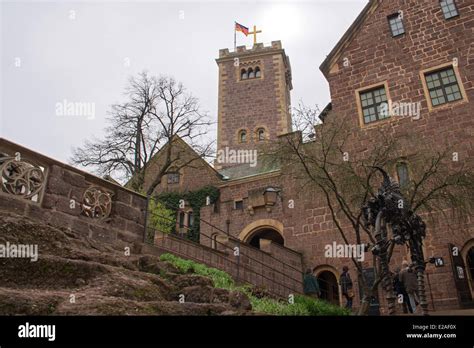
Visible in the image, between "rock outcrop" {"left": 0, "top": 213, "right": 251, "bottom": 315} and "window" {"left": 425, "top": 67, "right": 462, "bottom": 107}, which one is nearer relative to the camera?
"rock outcrop" {"left": 0, "top": 213, "right": 251, "bottom": 315}

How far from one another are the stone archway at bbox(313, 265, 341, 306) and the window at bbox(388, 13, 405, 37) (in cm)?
1138

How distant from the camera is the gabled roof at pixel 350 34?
2138 cm

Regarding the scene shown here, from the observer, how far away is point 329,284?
1859 centimetres

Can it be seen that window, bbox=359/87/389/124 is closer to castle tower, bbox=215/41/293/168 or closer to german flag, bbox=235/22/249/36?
castle tower, bbox=215/41/293/168

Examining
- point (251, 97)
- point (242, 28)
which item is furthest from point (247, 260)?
point (242, 28)

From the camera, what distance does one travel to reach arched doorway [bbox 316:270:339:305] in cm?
1867

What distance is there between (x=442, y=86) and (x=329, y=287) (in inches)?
393

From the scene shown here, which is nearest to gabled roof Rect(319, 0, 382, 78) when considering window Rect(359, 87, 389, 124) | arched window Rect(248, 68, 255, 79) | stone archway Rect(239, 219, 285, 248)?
window Rect(359, 87, 389, 124)

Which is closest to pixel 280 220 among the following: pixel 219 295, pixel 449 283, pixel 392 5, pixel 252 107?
pixel 449 283

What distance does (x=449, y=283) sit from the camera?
51.2 feet

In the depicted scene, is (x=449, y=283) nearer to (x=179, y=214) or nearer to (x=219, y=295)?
(x=219, y=295)

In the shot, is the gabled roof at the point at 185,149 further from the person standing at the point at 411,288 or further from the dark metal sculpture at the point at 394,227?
the dark metal sculpture at the point at 394,227

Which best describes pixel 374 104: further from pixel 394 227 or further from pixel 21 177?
pixel 21 177
